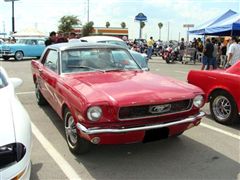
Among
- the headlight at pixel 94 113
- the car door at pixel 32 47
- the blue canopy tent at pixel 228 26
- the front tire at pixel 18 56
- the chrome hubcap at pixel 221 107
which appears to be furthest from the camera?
the car door at pixel 32 47

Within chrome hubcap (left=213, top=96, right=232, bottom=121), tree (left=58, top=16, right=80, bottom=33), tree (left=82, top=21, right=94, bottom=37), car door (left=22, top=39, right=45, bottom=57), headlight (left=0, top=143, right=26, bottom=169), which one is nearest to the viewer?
headlight (left=0, top=143, right=26, bottom=169)

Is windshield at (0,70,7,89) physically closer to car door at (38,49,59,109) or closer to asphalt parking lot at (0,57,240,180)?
car door at (38,49,59,109)

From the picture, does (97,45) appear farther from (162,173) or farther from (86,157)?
(162,173)

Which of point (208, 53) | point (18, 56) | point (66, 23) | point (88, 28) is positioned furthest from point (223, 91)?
point (66, 23)

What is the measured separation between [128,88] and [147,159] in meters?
0.99

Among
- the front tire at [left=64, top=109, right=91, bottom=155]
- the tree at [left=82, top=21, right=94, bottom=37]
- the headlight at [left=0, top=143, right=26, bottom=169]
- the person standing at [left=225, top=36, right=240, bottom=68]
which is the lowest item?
the front tire at [left=64, top=109, right=91, bottom=155]

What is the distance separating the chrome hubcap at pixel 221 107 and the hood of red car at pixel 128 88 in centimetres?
171

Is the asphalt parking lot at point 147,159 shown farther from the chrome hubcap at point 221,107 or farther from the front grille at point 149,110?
the front grille at point 149,110

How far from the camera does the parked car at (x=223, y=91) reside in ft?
19.4

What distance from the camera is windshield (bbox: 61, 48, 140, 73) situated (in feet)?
17.9

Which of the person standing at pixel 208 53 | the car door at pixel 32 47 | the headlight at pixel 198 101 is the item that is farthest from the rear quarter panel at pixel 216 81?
the car door at pixel 32 47

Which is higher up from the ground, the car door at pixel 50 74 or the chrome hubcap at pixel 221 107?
the car door at pixel 50 74

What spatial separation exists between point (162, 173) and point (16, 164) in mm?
1866

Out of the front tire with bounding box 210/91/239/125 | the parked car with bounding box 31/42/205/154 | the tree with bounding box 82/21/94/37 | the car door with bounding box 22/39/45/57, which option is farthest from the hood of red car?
the tree with bounding box 82/21/94/37
